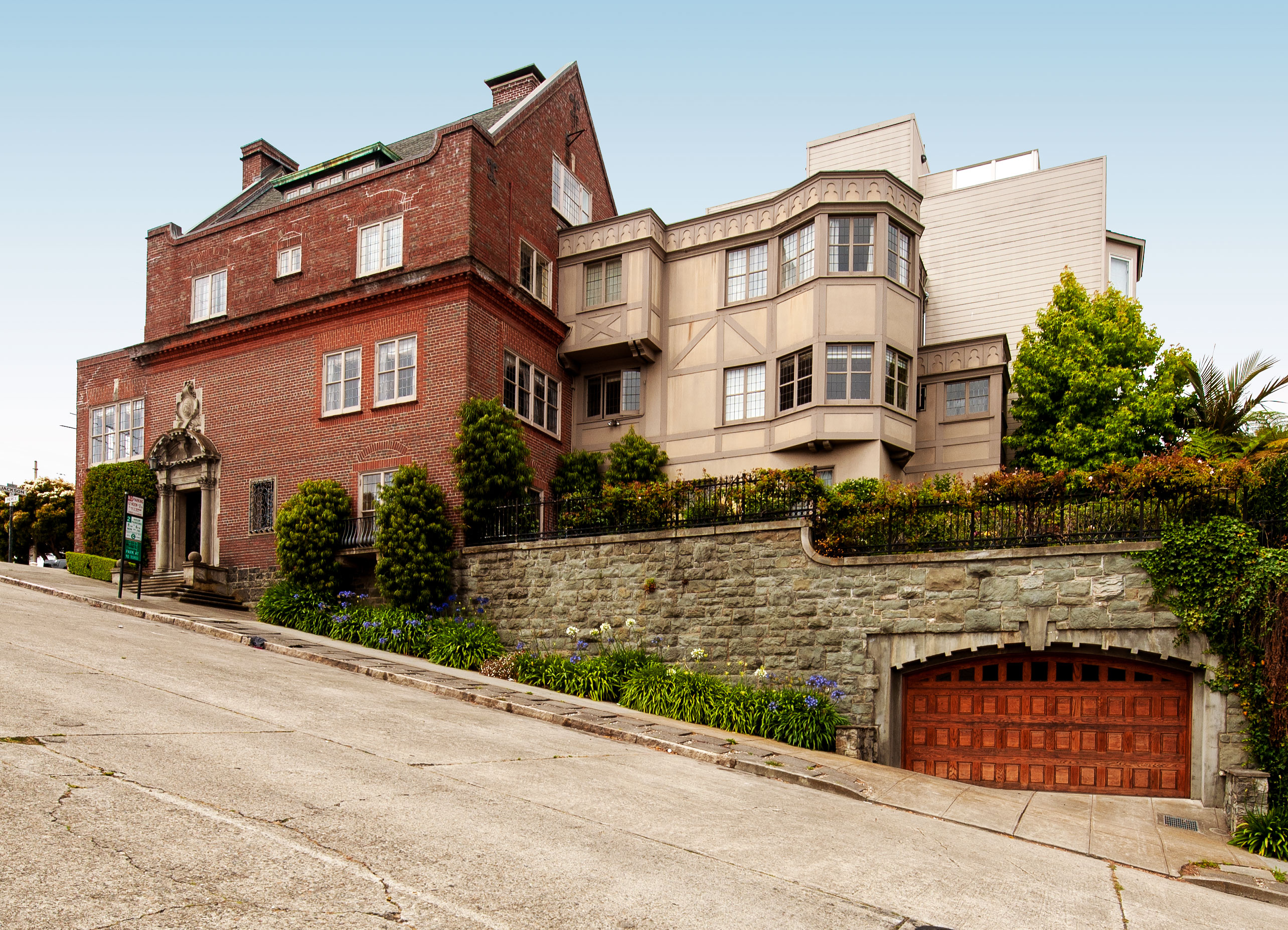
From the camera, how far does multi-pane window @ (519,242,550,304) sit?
990 inches

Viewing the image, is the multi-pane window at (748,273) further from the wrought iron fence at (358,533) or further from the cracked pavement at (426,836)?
the cracked pavement at (426,836)

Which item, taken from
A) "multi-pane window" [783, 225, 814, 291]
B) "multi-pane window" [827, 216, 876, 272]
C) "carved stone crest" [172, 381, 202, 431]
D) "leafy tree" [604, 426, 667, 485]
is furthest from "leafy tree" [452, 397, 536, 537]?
"carved stone crest" [172, 381, 202, 431]

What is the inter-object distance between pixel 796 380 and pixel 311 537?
12.3m

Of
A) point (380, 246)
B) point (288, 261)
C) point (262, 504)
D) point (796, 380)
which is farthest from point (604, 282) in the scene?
point (262, 504)

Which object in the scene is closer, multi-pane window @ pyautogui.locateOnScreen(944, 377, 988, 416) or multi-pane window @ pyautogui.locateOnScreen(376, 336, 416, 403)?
multi-pane window @ pyautogui.locateOnScreen(376, 336, 416, 403)

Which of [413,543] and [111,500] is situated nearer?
[413,543]

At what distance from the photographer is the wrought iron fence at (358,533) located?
22.1 meters

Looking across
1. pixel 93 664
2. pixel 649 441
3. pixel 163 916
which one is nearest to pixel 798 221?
pixel 649 441

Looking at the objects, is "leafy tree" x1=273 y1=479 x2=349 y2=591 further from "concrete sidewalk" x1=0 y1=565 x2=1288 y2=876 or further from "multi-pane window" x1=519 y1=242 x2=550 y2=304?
"multi-pane window" x1=519 y1=242 x2=550 y2=304

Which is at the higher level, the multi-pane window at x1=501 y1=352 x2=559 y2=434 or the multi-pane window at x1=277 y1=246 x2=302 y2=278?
the multi-pane window at x1=277 y1=246 x2=302 y2=278

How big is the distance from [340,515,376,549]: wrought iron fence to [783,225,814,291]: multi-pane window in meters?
11.9

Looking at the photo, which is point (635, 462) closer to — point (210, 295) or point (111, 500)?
point (210, 295)

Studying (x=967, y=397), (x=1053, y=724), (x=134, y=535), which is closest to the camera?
(x=1053, y=724)

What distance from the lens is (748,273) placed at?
25.3 metres
